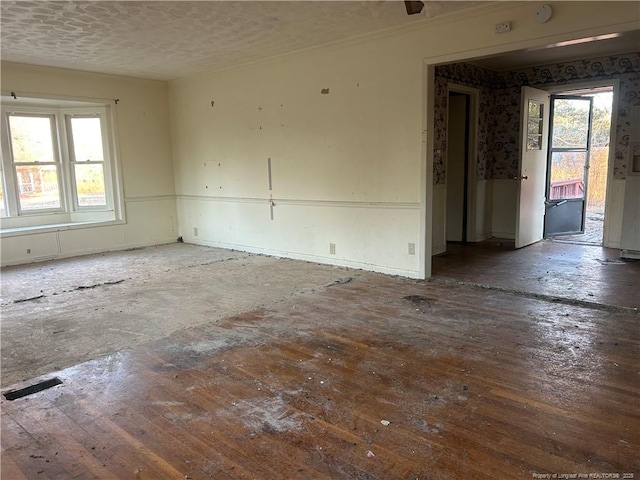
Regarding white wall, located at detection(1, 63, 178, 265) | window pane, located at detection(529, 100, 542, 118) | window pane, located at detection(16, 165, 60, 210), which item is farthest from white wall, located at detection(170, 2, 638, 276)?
window pane, located at detection(16, 165, 60, 210)

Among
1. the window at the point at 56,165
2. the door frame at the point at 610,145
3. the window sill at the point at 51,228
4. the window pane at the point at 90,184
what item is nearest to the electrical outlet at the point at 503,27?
the door frame at the point at 610,145

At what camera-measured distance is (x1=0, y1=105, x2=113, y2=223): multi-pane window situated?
6.39 metres

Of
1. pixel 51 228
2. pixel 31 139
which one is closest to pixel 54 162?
pixel 31 139

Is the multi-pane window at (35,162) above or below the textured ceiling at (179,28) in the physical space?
below

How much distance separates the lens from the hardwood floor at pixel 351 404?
6.37 feet

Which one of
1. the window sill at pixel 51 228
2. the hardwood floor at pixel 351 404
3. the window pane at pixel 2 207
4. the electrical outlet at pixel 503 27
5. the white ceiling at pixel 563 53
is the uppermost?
the white ceiling at pixel 563 53

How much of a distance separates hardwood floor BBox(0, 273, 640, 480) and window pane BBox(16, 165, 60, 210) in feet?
15.1

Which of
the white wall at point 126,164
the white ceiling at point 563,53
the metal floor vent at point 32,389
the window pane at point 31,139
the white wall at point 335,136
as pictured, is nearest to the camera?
the metal floor vent at point 32,389

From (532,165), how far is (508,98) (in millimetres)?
1318

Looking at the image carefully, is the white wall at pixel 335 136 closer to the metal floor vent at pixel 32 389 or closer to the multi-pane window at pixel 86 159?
the multi-pane window at pixel 86 159

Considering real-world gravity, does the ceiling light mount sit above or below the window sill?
above

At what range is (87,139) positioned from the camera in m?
7.02

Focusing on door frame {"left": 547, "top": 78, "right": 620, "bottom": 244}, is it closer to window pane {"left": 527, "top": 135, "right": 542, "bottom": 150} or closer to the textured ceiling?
window pane {"left": 527, "top": 135, "right": 542, "bottom": 150}

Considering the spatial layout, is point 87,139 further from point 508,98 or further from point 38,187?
point 508,98
